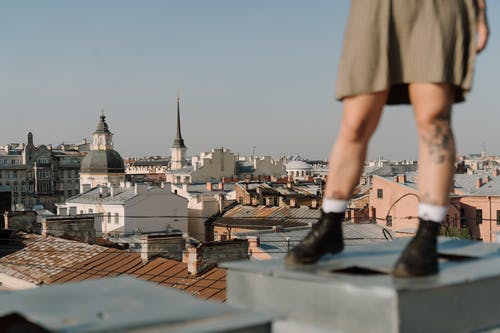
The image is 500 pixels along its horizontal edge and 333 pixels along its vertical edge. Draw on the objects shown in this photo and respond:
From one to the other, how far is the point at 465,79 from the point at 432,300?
885 mm

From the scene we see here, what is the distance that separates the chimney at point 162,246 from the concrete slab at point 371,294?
1247 centimetres

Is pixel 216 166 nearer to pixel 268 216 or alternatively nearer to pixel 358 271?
pixel 268 216

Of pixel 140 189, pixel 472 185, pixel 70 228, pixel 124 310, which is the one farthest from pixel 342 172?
pixel 140 189

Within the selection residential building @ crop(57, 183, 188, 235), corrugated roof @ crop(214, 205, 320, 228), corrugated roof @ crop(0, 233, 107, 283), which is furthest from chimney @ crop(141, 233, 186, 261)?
residential building @ crop(57, 183, 188, 235)

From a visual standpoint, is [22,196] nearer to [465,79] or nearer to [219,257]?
[219,257]

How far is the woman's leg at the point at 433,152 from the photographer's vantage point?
8.96 ft

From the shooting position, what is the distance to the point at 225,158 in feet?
249

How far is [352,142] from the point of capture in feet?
9.56

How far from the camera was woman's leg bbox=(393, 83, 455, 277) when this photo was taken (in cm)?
A: 273

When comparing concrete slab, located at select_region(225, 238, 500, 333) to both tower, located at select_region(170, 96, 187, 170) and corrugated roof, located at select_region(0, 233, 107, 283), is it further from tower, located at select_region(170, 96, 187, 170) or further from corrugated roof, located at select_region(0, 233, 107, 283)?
tower, located at select_region(170, 96, 187, 170)

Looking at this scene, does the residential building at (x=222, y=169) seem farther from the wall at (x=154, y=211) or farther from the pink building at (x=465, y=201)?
the pink building at (x=465, y=201)

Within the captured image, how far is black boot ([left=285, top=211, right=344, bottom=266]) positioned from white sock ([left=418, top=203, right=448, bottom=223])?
1.17 ft

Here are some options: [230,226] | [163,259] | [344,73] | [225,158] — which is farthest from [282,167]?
[344,73]

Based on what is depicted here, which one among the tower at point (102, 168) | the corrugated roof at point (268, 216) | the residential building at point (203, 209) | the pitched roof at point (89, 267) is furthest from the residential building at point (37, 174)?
the pitched roof at point (89, 267)
